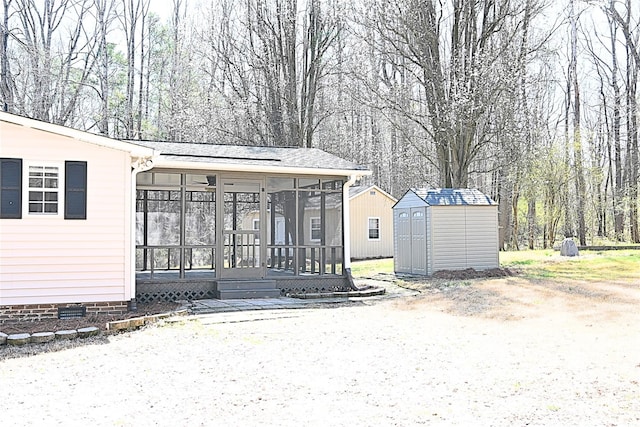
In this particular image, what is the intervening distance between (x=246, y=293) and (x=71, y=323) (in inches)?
147

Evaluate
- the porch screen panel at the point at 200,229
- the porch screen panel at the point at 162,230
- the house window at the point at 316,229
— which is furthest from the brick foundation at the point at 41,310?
the porch screen panel at the point at 200,229

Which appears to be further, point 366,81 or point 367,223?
point 367,223

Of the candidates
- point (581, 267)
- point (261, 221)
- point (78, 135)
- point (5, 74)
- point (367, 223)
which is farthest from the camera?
point (367, 223)

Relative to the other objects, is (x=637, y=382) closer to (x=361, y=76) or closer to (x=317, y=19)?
(x=361, y=76)

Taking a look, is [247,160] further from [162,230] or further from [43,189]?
[162,230]

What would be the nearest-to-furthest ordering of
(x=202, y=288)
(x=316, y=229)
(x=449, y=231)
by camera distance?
1. (x=202, y=288)
2. (x=316, y=229)
3. (x=449, y=231)

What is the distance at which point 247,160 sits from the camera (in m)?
12.2

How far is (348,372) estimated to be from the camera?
592 centimetres

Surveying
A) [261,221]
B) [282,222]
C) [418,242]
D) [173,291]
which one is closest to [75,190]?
[173,291]

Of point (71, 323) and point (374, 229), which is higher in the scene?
point (374, 229)

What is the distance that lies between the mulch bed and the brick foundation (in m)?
0.12

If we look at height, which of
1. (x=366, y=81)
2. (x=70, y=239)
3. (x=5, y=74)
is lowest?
(x=70, y=239)

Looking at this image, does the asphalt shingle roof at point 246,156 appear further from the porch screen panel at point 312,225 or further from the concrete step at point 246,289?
the concrete step at point 246,289

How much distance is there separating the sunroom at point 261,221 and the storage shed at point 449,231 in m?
3.92
